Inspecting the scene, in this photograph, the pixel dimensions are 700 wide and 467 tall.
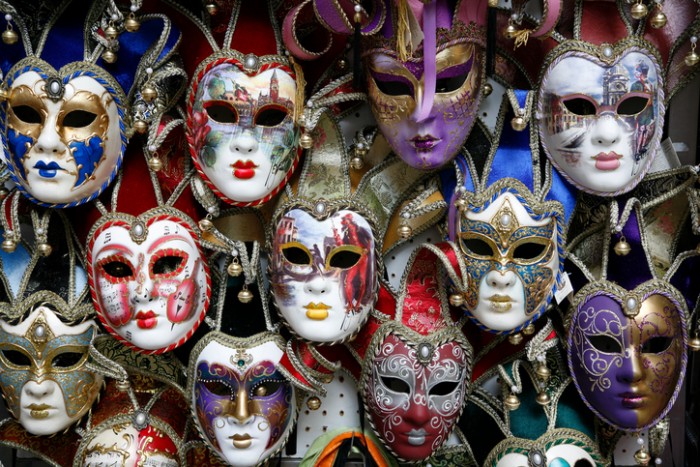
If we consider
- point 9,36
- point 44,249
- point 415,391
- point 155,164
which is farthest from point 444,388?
point 9,36

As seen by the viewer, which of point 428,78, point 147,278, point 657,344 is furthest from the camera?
point 657,344

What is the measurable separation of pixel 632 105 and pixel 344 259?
61 centimetres

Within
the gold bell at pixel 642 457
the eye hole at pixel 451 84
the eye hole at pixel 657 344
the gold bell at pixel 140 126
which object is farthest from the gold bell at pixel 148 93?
the gold bell at pixel 642 457

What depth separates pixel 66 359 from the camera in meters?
1.75

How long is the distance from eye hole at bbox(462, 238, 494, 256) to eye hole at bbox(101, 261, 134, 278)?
64cm

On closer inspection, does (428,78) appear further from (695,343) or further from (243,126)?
(695,343)

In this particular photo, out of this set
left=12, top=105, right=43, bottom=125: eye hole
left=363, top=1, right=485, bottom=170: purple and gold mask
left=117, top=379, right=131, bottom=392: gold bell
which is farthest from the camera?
left=117, top=379, right=131, bottom=392: gold bell

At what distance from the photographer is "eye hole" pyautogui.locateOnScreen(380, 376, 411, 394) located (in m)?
1.70

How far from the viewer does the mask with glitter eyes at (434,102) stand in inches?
61.7

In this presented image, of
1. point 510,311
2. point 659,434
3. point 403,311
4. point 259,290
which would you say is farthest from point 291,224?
point 659,434

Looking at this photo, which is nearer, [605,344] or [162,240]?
[162,240]

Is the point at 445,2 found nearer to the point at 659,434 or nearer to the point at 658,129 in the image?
the point at 658,129

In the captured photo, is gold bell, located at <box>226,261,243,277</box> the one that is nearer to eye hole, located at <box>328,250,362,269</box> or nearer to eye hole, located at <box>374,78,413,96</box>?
eye hole, located at <box>328,250,362,269</box>

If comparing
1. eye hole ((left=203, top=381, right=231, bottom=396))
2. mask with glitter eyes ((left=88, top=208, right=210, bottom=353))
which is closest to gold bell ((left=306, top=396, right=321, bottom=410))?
eye hole ((left=203, top=381, right=231, bottom=396))
